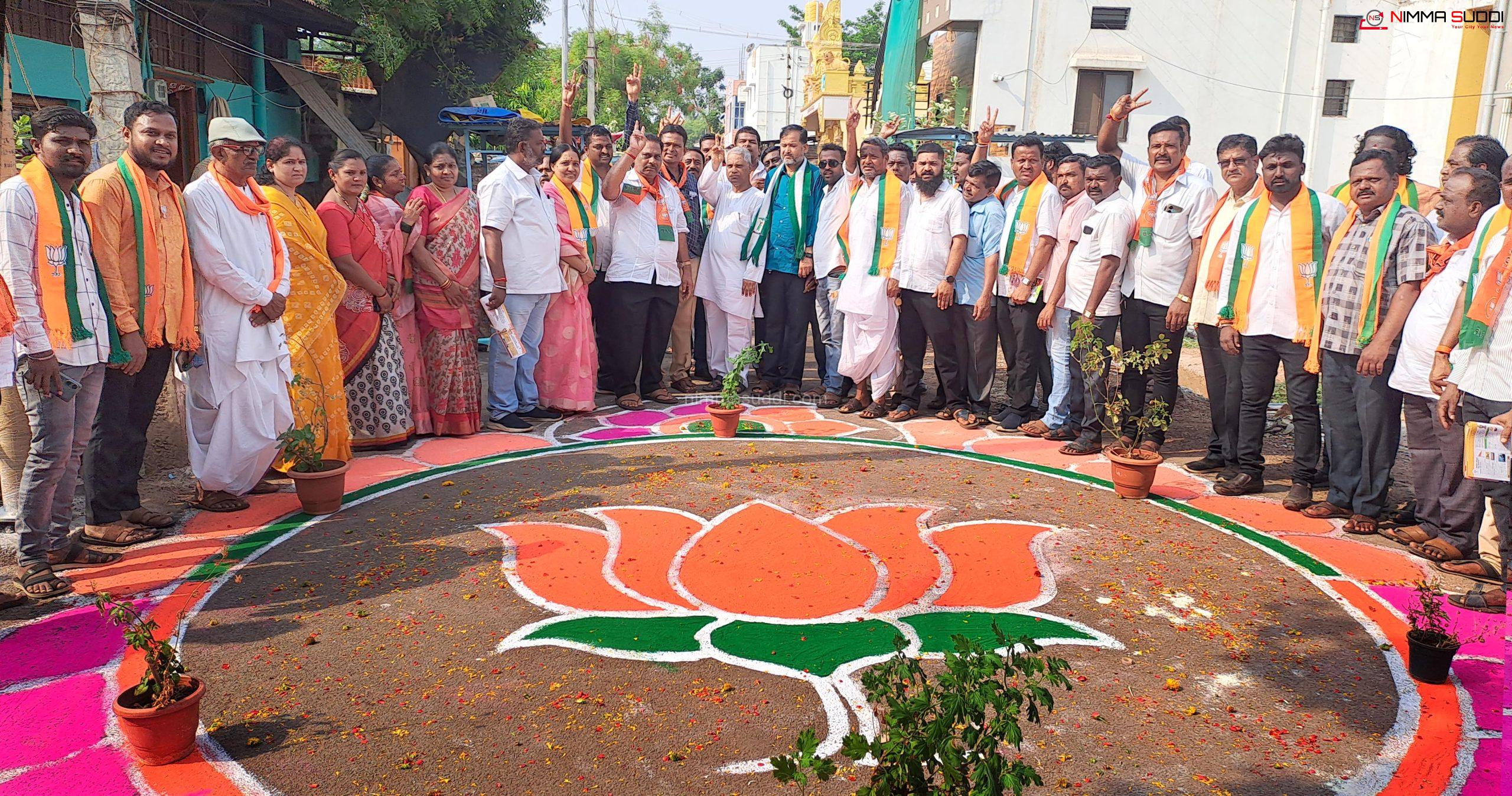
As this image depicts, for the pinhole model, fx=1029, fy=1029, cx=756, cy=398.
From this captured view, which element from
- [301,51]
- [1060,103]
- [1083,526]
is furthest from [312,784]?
[1060,103]

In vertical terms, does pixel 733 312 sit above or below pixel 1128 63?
below

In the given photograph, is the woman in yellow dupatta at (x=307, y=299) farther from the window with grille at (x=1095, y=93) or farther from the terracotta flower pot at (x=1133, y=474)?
the window with grille at (x=1095, y=93)

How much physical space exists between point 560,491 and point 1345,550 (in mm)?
3851

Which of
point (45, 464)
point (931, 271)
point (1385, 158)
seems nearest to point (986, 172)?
point (931, 271)

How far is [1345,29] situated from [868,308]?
60.0 feet

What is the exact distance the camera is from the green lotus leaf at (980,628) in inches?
145

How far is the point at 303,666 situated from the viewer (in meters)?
3.40

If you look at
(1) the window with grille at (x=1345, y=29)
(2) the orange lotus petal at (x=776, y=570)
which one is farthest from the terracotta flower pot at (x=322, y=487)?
(1) the window with grille at (x=1345, y=29)

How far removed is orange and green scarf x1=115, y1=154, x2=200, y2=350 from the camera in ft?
15.0

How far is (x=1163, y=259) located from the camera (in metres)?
6.17

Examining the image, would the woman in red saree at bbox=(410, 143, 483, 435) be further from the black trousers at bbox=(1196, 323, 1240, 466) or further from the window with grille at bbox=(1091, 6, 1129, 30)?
the window with grille at bbox=(1091, 6, 1129, 30)

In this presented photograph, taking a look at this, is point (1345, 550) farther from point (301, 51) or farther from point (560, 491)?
point (301, 51)

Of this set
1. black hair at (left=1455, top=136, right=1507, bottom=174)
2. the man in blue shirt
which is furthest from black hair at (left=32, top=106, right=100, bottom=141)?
black hair at (left=1455, top=136, right=1507, bottom=174)

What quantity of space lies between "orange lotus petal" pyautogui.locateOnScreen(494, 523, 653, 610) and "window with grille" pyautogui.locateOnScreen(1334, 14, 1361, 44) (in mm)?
21400
